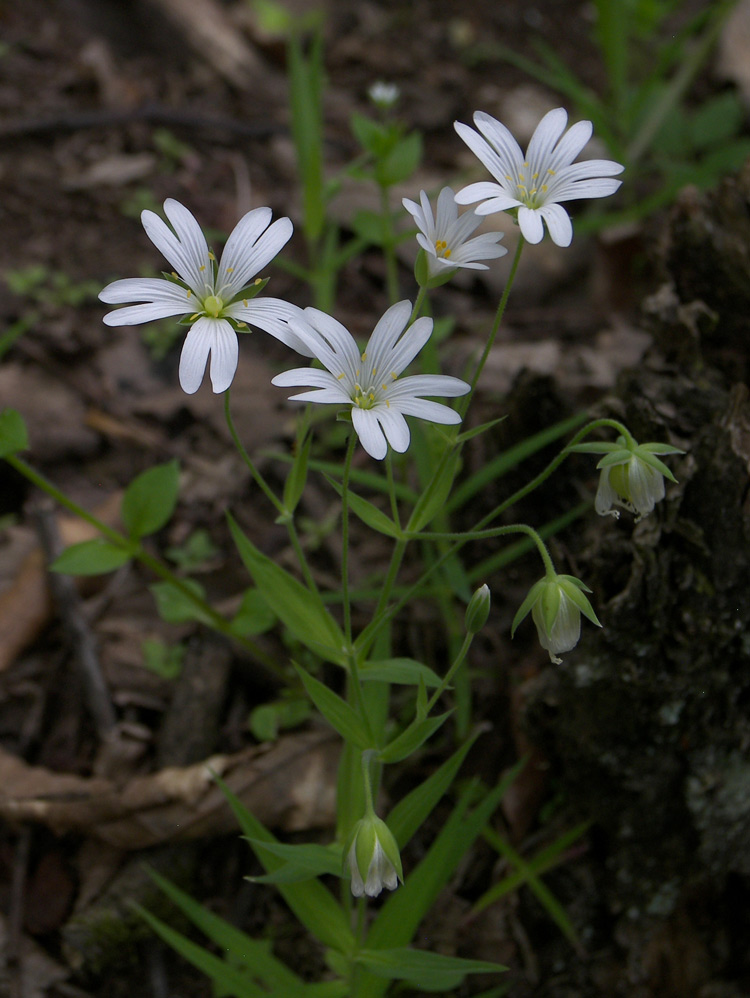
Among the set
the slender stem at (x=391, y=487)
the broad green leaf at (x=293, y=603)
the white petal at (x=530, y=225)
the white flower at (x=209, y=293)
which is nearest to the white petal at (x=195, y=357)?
the white flower at (x=209, y=293)

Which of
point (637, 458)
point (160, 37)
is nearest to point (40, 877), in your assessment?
point (637, 458)

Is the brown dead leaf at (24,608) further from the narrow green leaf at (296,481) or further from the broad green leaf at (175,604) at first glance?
the narrow green leaf at (296,481)

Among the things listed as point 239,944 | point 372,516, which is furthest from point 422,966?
point 372,516

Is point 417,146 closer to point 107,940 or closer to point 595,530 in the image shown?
point 595,530

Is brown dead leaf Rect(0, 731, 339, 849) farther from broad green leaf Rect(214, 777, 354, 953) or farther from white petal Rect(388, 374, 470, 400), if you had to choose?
white petal Rect(388, 374, 470, 400)

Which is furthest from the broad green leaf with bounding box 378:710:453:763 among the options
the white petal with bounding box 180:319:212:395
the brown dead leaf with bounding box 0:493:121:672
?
the brown dead leaf with bounding box 0:493:121:672

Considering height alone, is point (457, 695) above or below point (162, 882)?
above
